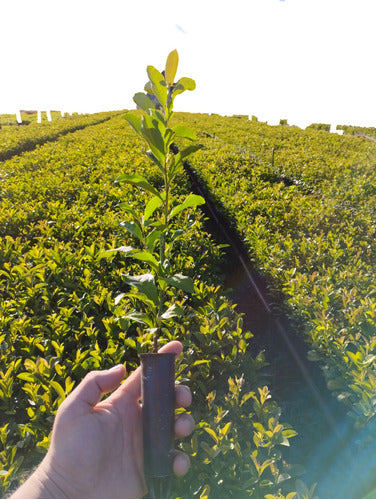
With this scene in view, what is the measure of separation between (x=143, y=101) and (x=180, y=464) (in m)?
1.51

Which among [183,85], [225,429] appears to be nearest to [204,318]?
[225,429]

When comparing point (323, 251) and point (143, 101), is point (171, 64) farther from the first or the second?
point (323, 251)

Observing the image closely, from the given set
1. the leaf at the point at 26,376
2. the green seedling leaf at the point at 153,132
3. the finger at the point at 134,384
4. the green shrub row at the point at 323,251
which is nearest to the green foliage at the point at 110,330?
the leaf at the point at 26,376

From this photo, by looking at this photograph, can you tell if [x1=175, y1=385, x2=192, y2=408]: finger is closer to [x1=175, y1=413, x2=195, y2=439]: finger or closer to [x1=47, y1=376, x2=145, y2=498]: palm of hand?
[x1=175, y1=413, x2=195, y2=439]: finger

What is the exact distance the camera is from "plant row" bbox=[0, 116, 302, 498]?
1.61 metres

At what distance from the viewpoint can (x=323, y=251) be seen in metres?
3.94

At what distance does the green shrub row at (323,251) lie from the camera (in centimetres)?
237

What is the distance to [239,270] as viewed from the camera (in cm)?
540

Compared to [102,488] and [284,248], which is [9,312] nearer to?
[102,488]

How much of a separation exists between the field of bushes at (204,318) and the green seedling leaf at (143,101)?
2.11ft

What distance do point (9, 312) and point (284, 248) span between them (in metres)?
2.90

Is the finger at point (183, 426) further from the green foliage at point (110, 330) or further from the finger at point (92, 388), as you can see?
the finger at point (92, 388)

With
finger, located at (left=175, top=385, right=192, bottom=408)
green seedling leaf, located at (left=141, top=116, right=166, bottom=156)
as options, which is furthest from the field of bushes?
green seedling leaf, located at (left=141, top=116, right=166, bottom=156)

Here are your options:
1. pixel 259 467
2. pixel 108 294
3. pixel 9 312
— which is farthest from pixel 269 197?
pixel 259 467
